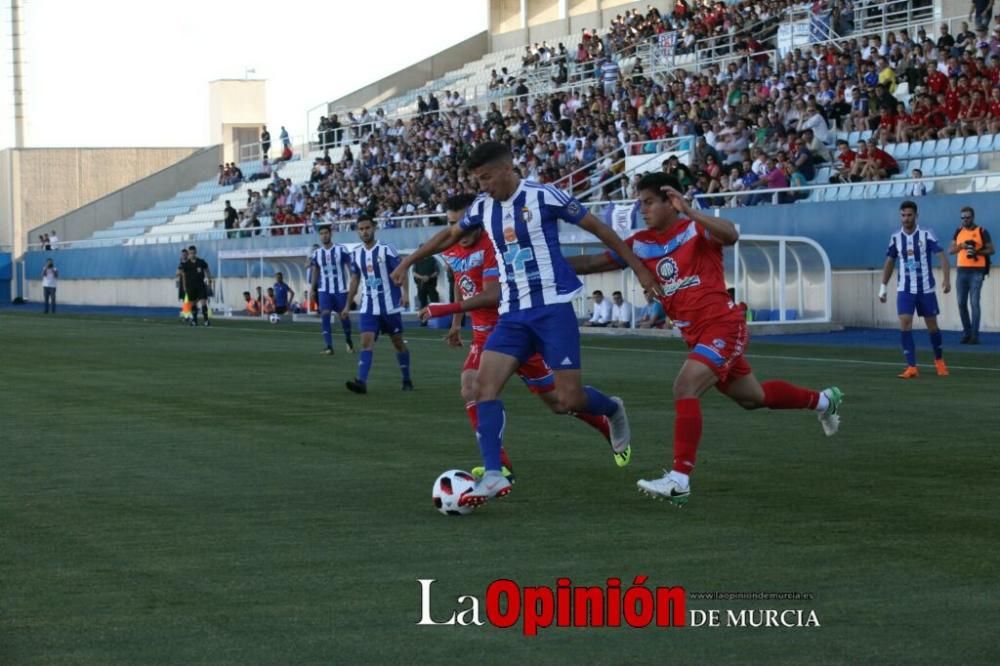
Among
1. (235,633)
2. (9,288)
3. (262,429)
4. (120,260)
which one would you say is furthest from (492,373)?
(9,288)

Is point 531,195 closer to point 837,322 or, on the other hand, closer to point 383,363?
point 383,363

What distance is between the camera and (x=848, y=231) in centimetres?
2967

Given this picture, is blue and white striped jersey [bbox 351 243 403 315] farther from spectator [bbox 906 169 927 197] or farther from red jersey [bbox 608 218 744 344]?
spectator [bbox 906 169 927 197]

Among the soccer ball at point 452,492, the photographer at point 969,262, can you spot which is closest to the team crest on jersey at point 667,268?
the soccer ball at point 452,492

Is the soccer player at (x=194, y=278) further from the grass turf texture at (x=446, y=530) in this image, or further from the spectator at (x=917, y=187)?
the grass turf texture at (x=446, y=530)

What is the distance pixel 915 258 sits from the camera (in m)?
18.3

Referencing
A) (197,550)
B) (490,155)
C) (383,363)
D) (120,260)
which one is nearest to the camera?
(197,550)

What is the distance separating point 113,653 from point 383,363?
1762cm

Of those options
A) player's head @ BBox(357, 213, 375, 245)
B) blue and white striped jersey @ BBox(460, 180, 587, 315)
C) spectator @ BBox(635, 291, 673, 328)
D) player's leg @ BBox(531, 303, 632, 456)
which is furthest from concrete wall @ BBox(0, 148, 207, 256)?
player's leg @ BBox(531, 303, 632, 456)

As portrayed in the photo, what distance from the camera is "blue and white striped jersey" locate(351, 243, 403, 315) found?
1852cm

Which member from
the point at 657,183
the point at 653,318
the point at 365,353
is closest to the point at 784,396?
the point at 657,183

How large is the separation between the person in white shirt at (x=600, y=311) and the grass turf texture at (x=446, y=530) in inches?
637

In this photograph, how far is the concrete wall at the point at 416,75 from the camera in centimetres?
6125

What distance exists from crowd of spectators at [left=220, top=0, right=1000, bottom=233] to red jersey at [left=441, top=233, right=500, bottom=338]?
10853 mm
